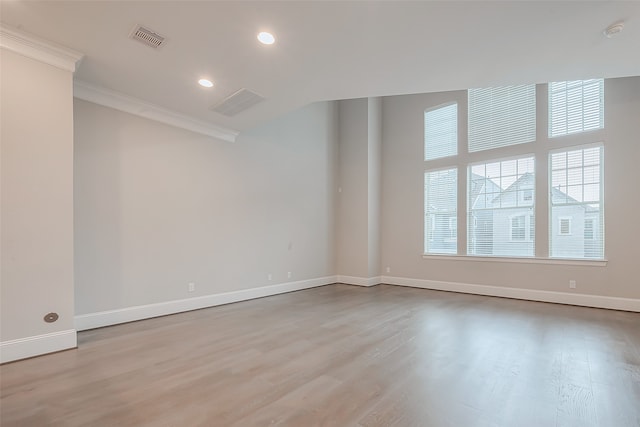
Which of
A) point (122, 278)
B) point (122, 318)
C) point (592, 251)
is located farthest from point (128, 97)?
point (592, 251)

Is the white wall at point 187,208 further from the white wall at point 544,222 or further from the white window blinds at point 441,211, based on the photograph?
the white window blinds at point 441,211

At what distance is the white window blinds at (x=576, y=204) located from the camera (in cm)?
488

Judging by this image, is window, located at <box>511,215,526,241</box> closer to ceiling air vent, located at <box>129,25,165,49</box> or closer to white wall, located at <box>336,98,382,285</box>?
white wall, located at <box>336,98,382,285</box>

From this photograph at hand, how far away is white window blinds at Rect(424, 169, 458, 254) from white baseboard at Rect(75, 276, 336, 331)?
299 cm

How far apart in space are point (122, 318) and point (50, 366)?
1300mm

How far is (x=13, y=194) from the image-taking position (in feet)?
9.05

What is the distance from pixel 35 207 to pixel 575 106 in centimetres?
736

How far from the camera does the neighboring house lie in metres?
4.98

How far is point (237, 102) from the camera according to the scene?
4109mm

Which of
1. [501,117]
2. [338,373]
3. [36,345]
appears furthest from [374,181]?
[36,345]

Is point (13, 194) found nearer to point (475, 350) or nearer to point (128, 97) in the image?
point (128, 97)

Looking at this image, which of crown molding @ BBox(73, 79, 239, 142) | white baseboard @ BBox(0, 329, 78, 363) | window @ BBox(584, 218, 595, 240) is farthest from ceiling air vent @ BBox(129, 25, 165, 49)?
window @ BBox(584, 218, 595, 240)

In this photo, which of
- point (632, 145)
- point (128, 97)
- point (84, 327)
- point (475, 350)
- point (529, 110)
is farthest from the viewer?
point (529, 110)

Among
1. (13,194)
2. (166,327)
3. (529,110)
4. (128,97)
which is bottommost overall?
(166,327)
